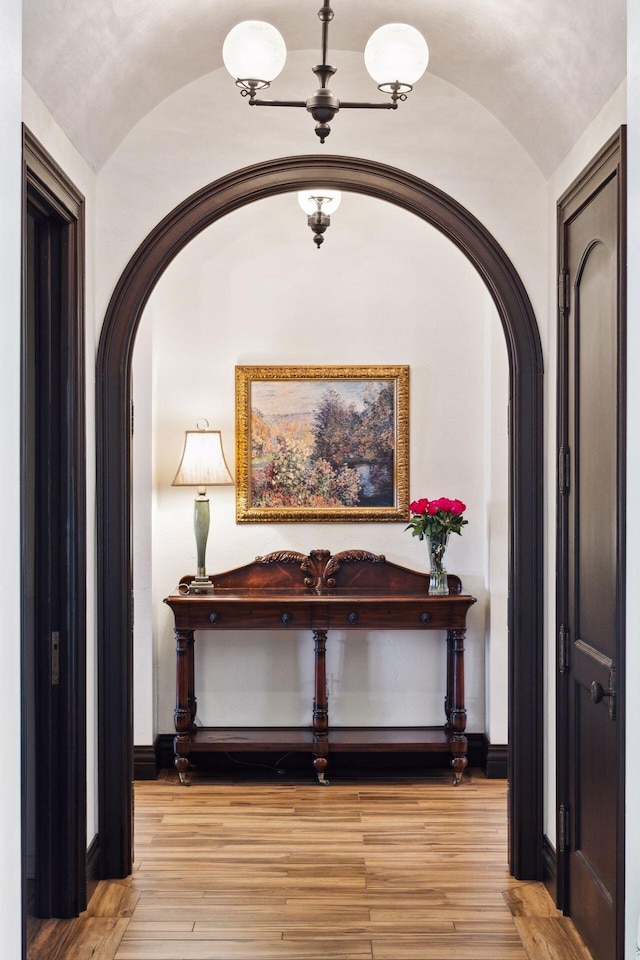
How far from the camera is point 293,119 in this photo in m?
3.22

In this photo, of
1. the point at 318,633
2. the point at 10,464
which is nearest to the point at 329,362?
the point at 318,633

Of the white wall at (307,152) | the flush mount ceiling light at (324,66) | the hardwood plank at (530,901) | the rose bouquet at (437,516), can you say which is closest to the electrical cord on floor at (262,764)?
the rose bouquet at (437,516)

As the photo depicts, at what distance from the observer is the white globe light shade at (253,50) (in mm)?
2434

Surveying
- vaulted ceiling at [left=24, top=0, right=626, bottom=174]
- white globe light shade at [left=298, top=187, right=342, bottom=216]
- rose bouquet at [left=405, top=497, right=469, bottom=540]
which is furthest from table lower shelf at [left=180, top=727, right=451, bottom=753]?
vaulted ceiling at [left=24, top=0, right=626, bottom=174]

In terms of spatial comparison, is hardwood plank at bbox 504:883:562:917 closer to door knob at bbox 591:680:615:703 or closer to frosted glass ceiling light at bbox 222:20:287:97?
door knob at bbox 591:680:615:703

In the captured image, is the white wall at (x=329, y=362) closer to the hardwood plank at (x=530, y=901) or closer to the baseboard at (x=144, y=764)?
the baseboard at (x=144, y=764)

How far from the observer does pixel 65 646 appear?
2.96 m

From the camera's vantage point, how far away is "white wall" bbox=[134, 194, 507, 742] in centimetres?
474

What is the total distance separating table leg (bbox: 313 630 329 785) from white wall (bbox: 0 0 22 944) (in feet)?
8.93

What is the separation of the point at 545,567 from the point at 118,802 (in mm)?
1725

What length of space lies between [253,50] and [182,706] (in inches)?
120

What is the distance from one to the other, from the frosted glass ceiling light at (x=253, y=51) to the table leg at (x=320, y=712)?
2.67 metres

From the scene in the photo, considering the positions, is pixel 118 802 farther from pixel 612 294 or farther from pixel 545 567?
pixel 612 294

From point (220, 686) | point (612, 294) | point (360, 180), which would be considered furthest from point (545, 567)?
point (220, 686)
